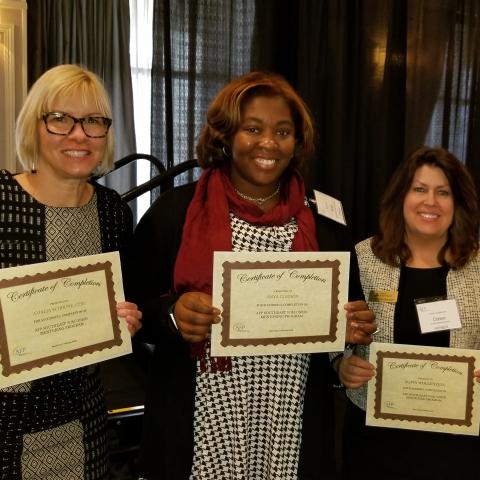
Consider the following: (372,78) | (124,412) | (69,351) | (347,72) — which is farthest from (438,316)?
(372,78)

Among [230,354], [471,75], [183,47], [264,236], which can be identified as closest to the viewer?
[230,354]

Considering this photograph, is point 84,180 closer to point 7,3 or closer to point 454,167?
point 454,167

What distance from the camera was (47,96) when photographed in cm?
142

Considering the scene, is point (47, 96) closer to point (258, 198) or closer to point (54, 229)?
point (54, 229)

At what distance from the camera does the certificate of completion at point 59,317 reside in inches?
51.5

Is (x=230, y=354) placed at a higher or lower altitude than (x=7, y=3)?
lower

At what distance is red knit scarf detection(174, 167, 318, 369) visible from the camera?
1.54 m

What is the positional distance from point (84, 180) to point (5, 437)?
2.24 ft

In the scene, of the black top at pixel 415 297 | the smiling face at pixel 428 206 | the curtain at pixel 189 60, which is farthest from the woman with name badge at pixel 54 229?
the curtain at pixel 189 60

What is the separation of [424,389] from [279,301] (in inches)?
25.5

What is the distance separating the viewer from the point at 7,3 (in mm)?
3791

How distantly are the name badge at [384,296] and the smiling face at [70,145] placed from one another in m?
1.07

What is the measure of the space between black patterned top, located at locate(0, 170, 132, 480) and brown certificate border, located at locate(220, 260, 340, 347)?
360 millimetres

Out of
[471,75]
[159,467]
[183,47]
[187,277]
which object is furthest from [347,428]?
[471,75]
